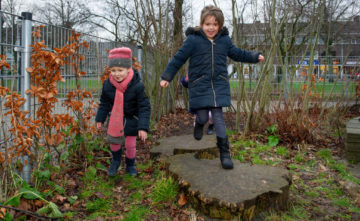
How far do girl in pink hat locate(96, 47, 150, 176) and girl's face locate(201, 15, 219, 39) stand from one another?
0.83 meters

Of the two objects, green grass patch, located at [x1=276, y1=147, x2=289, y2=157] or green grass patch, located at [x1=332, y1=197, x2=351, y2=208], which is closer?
green grass patch, located at [x1=332, y1=197, x2=351, y2=208]

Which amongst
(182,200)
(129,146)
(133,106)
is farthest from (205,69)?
(182,200)

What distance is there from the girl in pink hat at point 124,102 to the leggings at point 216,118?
560 millimetres

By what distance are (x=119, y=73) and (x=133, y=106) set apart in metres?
0.39

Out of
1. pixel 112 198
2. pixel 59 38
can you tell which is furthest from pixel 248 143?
pixel 59 38

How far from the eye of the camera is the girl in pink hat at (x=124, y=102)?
122 inches

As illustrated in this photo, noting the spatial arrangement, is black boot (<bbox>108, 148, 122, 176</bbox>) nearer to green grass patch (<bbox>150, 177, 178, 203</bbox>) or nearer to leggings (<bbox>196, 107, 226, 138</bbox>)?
green grass patch (<bbox>150, 177, 178, 203</bbox>)

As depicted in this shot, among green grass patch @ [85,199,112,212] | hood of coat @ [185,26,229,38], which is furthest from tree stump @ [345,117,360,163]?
green grass patch @ [85,199,112,212]

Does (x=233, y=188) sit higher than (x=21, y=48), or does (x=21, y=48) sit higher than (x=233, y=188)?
(x=21, y=48)

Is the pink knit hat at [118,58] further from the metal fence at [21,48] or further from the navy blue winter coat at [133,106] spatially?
the metal fence at [21,48]

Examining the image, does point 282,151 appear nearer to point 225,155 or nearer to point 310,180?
point 310,180

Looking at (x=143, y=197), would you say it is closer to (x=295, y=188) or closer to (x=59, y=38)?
(x=295, y=188)

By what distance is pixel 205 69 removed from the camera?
309 cm

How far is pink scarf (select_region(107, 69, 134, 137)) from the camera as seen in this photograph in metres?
3.13
